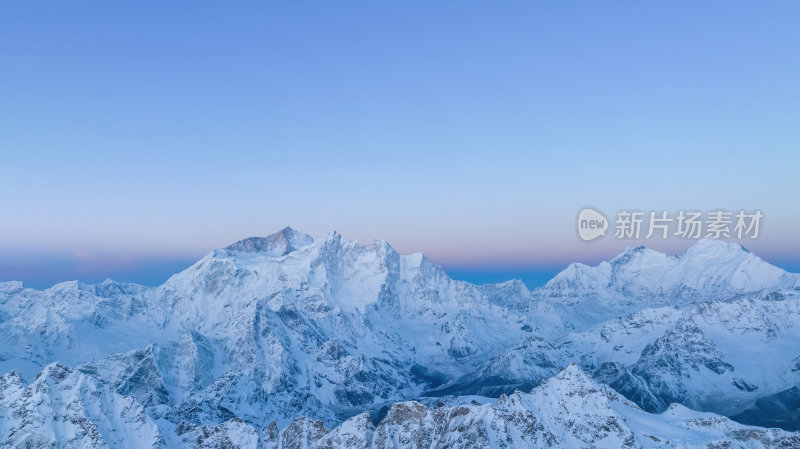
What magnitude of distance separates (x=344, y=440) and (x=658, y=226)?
359ft

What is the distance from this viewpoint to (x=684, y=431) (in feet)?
599

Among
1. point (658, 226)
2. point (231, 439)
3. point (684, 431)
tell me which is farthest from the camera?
point (684, 431)

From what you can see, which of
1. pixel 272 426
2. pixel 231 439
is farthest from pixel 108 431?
pixel 272 426

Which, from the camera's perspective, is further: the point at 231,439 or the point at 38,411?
the point at 231,439

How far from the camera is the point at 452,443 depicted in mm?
172250

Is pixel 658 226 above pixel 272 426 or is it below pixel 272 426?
above

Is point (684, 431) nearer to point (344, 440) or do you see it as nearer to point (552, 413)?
point (552, 413)

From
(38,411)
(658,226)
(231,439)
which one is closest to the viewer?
(38,411)

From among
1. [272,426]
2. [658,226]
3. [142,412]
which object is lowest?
[272,426]

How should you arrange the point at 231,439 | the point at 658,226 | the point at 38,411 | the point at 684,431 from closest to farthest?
the point at 38,411 → the point at 658,226 → the point at 231,439 → the point at 684,431

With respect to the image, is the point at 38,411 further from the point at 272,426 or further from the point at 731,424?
the point at 731,424

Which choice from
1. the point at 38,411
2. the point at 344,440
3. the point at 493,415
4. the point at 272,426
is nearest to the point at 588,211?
the point at 493,415

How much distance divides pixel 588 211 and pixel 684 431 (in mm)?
82131

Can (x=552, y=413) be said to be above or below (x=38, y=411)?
below
